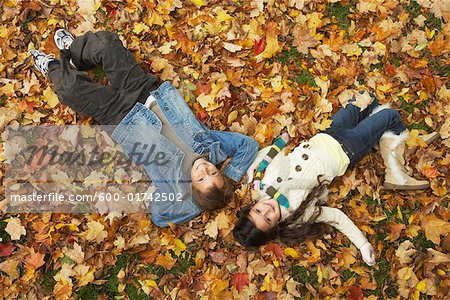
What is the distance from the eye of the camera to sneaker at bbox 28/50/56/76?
4273 millimetres

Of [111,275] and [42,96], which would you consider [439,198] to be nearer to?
[111,275]

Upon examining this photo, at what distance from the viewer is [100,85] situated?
4250 millimetres

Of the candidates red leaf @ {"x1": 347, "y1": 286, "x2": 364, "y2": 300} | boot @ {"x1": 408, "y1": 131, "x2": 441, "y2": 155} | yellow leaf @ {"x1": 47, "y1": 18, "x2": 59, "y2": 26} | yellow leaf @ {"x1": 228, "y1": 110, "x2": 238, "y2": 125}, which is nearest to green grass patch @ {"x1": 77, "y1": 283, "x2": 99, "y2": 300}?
yellow leaf @ {"x1": 228, "y1": 110, "x2": 238, "y2": 125}

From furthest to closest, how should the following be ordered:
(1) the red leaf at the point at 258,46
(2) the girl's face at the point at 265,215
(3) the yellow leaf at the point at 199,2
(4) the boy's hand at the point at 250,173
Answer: (3) the yellow leaf at the point at 199,2 < (1) the red leaf at the point at 258,46 < (4) the boy's hand at the point at 250,173 < (2) the girl's face at the point at 265,215

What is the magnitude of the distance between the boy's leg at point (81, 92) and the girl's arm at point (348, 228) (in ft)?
6.91

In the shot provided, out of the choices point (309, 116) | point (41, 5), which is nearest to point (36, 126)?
point (41, 5)

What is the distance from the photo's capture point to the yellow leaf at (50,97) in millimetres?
4312

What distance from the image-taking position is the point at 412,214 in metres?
4.23

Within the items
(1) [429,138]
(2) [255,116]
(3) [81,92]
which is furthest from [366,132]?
(3) [81,92]

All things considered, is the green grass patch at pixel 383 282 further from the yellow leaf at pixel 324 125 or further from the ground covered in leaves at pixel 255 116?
the yellow leaf at pixel 324 125

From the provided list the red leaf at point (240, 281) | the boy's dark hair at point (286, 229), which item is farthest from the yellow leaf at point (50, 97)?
the red leaf at point (240, 281)

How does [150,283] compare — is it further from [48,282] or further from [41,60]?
[41,60]

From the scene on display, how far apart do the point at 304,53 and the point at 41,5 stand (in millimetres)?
2671

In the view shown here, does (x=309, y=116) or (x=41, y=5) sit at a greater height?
(x=41, y=5)
